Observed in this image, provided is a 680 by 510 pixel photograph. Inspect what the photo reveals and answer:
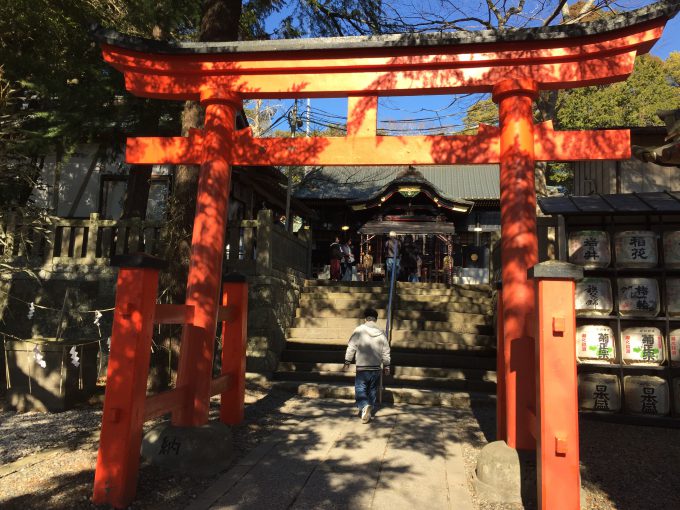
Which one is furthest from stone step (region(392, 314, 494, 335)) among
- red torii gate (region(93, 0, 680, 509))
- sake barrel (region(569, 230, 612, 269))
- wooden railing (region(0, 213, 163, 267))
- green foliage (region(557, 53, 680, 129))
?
green foliage (region(557, 53, 680, 129))

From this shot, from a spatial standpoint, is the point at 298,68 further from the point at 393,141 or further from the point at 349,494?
the point at 349,494

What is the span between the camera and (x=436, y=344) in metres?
9.04

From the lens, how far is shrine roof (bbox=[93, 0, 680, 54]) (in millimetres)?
4578

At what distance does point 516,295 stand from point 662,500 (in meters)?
1.92

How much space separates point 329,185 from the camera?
19719mm

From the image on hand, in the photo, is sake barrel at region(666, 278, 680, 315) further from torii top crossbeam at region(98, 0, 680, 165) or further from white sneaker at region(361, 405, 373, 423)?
white sneaker at region(361, 405, 373, 423)

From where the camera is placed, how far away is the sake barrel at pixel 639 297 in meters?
6.23

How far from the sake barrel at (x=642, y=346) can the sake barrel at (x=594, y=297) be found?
0.41 metres

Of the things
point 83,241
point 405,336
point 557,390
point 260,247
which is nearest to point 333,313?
point 405,336

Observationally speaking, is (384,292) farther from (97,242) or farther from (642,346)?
(97,242)

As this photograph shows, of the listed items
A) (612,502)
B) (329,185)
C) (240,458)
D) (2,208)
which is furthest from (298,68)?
(329,185)

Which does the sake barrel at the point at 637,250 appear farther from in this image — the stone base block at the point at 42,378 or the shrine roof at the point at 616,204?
the stone base block at the point at 42,378

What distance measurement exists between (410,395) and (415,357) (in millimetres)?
1408

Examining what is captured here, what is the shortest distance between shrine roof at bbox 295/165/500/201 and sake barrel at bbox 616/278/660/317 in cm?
1182
